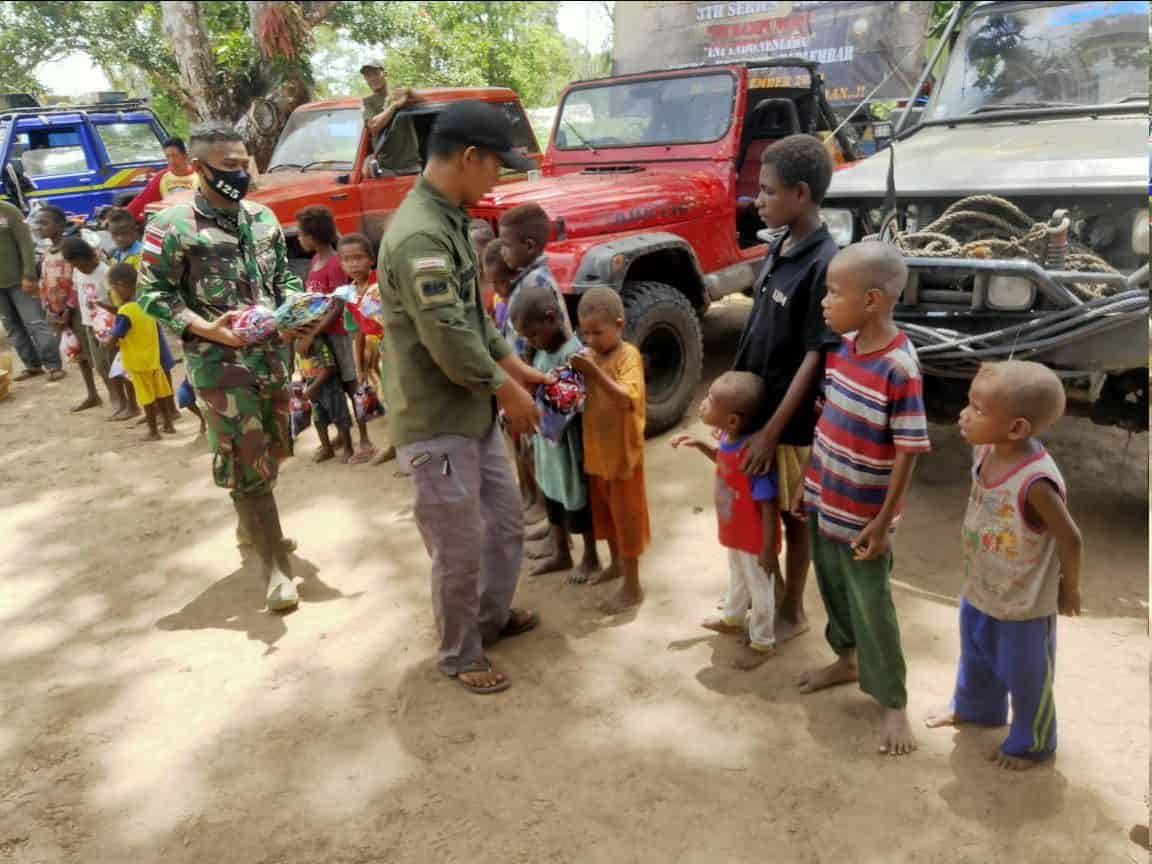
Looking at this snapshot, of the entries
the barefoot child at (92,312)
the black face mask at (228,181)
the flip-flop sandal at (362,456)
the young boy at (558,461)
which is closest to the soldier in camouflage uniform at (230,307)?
the black face mask at (228,181)

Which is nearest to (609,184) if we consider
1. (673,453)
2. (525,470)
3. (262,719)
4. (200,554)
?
(673,453)

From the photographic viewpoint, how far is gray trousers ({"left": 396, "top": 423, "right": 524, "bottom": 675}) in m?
2.60

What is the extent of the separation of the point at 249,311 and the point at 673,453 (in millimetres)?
2464

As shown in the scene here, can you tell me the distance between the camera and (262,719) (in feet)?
9.09

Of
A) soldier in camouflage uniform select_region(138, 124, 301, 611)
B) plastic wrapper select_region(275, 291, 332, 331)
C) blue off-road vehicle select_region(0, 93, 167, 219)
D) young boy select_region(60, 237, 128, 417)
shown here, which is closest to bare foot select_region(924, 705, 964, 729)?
soldier in camouflage uniform select_region(138, 124, 301, 611)

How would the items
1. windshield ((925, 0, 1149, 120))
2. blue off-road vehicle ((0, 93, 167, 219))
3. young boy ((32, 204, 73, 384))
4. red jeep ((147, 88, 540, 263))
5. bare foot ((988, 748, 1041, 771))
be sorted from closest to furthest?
bare foot ((988, 748, 1041, 771)) < windshield ((925, 0, 1149, 120)) < young boy ((32, 204, 73, 384)) < red jeep ((147, 88, 540, 263)) < blue off-road vehicle ((0, 93, 167, 219))

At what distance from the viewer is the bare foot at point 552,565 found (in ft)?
11.8

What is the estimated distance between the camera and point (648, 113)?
229 inches

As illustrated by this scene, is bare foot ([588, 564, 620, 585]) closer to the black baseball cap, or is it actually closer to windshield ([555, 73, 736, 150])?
the black baseball cap

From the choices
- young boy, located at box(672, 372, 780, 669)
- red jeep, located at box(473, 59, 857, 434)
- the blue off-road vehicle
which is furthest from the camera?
the blue off-road vehicle

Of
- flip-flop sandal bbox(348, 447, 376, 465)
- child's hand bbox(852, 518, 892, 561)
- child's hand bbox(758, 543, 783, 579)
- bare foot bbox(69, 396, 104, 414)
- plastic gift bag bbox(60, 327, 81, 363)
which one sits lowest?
flip-flop sandal bbox(348, 447, 376, 465)

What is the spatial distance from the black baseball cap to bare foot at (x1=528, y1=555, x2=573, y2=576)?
1744 mm

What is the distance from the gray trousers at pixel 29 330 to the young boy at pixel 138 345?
238 cm

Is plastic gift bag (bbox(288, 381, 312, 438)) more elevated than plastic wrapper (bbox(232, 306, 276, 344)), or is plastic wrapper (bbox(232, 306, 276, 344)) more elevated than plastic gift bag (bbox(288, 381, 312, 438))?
plastic wrapper (bbox(232, 306, 276, 344))
